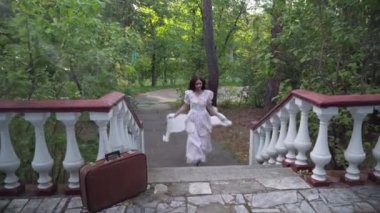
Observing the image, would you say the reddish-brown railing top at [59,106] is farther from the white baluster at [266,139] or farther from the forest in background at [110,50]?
the white baluster at [266,139]

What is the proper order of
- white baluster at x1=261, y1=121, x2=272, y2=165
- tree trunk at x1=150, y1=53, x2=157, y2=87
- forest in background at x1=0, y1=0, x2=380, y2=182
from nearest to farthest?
forest in background at x1=0, y1=0, x2=380, y2=182 → white baluster at x1=261, y1=121, x2=272, y2=165 → tree trunk at x1=150, y1=53, x2=157, y2=87

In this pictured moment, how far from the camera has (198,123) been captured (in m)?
5.23

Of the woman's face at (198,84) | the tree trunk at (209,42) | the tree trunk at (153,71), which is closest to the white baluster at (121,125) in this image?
the woman's face at (198,84)

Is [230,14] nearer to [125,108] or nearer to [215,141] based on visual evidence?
[215,141]

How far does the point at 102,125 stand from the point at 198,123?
2753 millimetres

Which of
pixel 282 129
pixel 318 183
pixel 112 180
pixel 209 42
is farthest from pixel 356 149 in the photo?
pixel 209 42

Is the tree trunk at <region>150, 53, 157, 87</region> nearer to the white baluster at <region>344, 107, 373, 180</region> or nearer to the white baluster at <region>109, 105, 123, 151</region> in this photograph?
the white baluster at <region>109, 105, 123, 151</region>

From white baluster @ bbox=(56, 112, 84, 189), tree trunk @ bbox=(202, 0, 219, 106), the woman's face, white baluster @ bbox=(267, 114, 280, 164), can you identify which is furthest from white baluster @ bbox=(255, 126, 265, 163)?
tree trunk @ bbox=(202, 0, 219, 106)

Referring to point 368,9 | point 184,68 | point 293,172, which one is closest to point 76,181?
point 293,172

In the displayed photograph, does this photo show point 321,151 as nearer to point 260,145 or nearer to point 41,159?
point 41,159

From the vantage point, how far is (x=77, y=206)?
8.31ft

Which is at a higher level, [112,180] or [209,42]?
[209,42]

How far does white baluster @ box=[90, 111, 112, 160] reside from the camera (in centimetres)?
253

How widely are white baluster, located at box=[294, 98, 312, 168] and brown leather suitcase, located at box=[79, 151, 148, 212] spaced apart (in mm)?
1410
